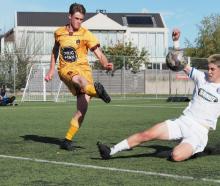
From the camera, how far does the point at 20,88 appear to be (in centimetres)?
3497

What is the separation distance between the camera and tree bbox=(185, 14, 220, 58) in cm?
6662

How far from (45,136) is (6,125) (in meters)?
2.77

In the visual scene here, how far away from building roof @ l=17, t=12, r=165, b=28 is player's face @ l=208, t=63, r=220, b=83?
284 ft

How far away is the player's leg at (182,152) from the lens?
22.3 feet

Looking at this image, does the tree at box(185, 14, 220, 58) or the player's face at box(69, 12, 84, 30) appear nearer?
the player's face at box(69, 12, 84, 30)

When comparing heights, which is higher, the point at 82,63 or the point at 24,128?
the point at 82,63

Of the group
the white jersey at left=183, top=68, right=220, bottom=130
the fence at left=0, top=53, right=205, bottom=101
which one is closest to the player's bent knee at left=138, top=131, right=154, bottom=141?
the white jersey at left=183, top=68, right=220, bottom=130

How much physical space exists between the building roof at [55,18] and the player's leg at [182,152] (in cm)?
8680

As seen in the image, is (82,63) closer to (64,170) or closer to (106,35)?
(64,170)

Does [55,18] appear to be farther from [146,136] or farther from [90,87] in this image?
[146,136]

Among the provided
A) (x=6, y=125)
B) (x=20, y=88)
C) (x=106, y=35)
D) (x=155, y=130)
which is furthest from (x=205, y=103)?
(x=106, y=35)

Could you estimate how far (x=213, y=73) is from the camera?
7098mm

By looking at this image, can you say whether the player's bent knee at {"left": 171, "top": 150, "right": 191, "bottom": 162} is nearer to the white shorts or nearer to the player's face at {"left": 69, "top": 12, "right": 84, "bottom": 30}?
the white shorts

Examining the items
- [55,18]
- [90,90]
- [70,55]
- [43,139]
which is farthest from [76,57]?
[55,18]
